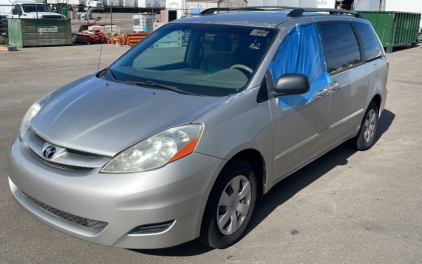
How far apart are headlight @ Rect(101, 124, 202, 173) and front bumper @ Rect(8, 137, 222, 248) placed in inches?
2.0

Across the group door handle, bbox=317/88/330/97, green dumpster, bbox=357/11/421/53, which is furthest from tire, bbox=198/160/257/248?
green dumpster, bbox=357/11/421/53

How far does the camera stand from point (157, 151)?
2918 millimetres

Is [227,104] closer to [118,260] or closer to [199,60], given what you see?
[199,60]

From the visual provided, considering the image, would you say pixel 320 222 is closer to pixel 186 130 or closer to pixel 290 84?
pixel 290 84

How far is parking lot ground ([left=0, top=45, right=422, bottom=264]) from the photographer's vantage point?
3.33 metres

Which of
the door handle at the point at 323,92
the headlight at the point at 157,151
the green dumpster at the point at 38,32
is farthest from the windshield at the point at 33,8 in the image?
the headlight at the point at 157,151

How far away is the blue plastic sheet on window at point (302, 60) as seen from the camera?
3.86 metres

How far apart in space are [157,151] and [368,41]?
385 centimetres

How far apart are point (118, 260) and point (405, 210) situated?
108 inches

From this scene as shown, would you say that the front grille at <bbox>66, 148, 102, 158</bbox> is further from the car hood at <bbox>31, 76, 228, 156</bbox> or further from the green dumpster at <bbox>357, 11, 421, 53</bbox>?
the green dumpster at <bbox>357, 11, 421, 53</bbox>

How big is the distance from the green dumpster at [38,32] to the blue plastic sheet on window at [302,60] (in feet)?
59.4

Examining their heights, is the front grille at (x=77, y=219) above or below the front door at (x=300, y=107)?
below

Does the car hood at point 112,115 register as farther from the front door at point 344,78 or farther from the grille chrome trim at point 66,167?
the front door at point 344,78

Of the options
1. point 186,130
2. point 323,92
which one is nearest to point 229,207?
point 186,130
